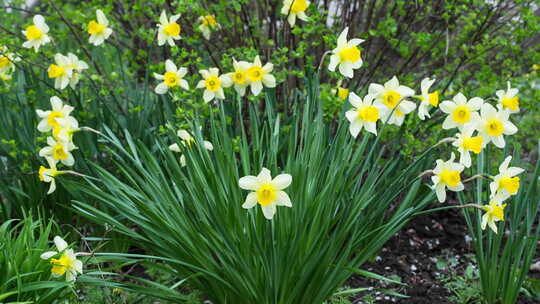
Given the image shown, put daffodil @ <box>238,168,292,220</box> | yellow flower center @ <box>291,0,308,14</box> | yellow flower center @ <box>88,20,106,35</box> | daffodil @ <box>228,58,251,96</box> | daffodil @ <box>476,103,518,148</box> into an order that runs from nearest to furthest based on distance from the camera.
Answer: daffodil @ <box>238,168,292,220</box>
daffodil @ <box>476,103,518,148</box>
daffodil @ <box>228,58,251,96</box>
yellow flower center @ <box>291,0,308,14</box>
yellow flower center @ <box>88,20,106,35</box>

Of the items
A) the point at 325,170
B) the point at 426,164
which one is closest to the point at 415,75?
the point at 426,164

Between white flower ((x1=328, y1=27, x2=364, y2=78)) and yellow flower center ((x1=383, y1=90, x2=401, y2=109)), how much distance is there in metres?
0.17

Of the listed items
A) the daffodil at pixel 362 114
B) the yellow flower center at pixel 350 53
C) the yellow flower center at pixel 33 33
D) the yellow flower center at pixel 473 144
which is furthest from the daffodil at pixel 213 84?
the yellow flower center at pixel 473 144

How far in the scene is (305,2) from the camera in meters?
2.67

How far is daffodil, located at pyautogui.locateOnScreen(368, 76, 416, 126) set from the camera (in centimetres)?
221

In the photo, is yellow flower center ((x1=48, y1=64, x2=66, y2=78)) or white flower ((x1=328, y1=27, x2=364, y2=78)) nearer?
white flower ((x1=328, y1=27, x2=364, y2=78))

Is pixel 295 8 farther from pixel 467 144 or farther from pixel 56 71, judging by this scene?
pixel 56 71

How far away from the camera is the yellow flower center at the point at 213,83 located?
2.59m

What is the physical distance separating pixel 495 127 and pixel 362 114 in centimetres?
48

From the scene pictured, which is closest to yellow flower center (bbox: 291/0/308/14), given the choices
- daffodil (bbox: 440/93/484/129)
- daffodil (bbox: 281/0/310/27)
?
daffodil (bbox: 281/0/310/27)

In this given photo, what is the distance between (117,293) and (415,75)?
7.58 ft

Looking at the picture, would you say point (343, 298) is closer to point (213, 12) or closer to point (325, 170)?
point (325, 170)

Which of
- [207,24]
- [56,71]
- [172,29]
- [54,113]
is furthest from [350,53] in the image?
[56,71]

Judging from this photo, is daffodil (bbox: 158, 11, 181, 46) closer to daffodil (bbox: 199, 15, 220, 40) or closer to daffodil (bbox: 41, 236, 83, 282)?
daffodil (bbox: 199, 15, 220, 40)
